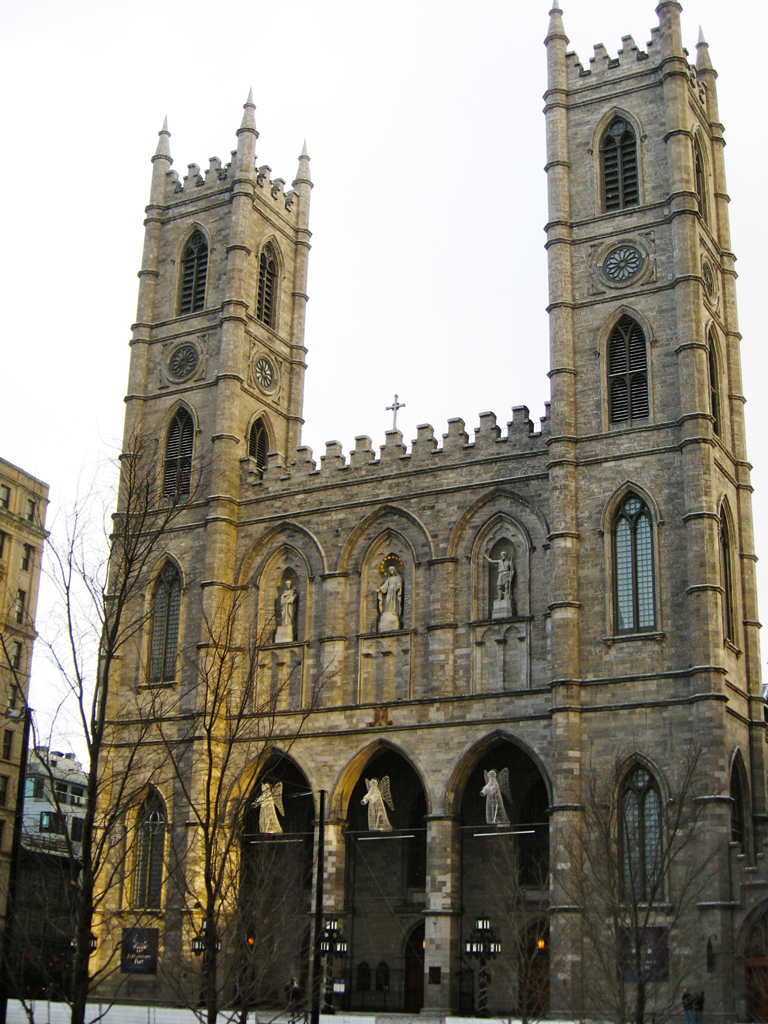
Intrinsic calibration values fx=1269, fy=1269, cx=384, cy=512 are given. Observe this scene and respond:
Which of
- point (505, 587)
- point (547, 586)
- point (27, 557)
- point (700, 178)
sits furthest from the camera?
point (27, 557)

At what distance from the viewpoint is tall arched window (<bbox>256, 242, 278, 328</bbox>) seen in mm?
51906

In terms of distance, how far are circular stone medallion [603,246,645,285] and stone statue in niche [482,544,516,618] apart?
9.42 meters

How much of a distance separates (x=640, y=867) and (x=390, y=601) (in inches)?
482

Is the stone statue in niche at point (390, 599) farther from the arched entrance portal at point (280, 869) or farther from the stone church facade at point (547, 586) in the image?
the arched entrance portal at point (280, 869)

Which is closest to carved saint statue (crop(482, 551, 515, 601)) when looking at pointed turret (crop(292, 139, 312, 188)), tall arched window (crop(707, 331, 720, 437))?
tall arched window (crop(707, 331, 720, 437))

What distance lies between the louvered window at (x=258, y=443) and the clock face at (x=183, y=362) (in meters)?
3.32

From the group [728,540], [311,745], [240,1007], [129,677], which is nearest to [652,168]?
[728,540]

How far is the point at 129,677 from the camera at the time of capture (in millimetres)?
46125

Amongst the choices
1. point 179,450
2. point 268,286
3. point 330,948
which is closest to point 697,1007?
point 330,948

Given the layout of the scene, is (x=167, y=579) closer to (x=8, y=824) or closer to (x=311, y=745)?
(x=311, y=745)

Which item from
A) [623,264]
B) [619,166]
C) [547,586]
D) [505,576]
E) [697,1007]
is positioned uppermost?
[619,166]

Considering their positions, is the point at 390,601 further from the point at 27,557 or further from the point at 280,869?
the point at 27,557

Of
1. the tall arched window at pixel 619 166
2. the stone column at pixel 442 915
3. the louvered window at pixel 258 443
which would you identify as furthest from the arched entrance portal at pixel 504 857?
the tall arched window at pixel 619 166

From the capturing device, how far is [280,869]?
38.4 m
